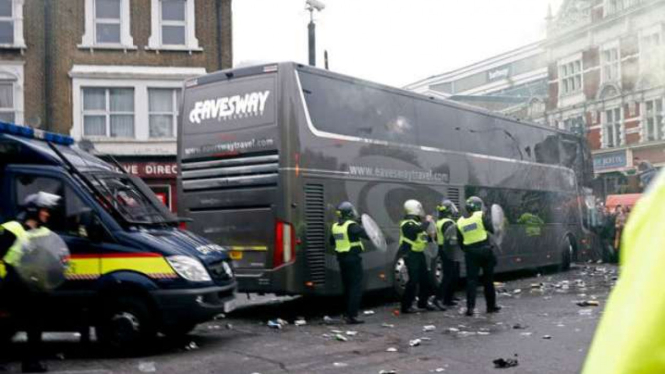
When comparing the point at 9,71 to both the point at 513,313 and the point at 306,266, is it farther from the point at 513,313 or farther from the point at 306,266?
the point at 513,313

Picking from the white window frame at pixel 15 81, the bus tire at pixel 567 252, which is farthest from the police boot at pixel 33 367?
the white window frame at pixel 15 81

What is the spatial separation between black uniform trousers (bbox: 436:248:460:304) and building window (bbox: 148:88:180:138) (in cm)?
1438

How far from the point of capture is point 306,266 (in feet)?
36.8

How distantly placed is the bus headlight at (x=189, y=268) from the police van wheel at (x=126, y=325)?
520 millimetres

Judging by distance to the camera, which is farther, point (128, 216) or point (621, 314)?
point (128, 216)

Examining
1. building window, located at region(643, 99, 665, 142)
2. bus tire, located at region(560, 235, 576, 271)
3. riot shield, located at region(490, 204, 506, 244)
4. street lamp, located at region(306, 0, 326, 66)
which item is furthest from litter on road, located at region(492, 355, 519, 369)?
bus tire, located at region(560, 235, 576, 271)

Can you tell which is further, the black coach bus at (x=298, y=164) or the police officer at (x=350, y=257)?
the black coach bus at (x=298, y=164)

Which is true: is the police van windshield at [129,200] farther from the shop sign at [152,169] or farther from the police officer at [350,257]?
the shop sign at [152,169]

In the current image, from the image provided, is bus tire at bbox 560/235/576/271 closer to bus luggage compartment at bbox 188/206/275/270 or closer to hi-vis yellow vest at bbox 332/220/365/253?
hi-vis yellow vest at bbox 332/220/365/253

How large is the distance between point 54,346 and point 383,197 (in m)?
5.89

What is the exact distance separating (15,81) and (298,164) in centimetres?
1582

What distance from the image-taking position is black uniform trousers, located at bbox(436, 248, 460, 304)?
1232cm

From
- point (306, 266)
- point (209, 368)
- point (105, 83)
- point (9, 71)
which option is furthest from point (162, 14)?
point (209, 368)

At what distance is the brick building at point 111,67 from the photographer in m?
23.6
